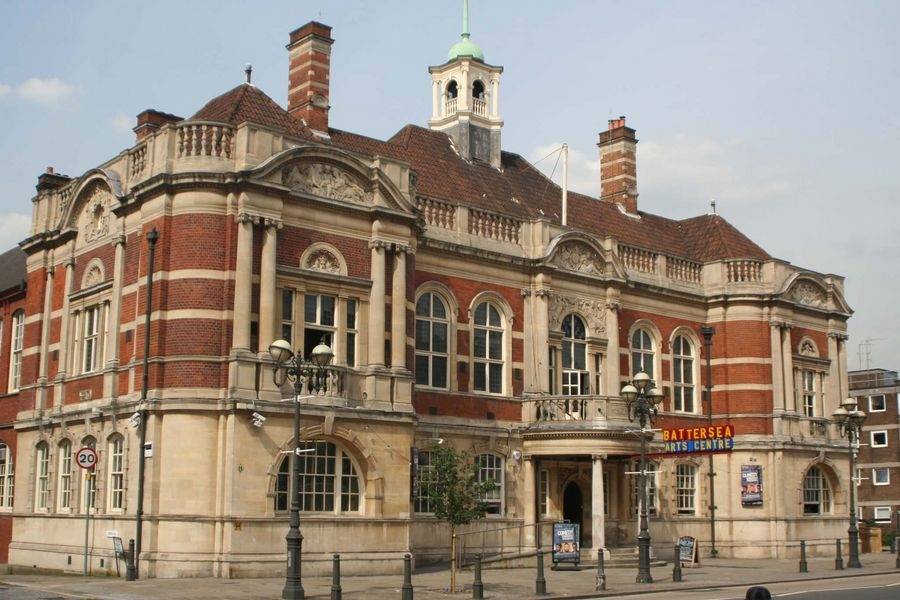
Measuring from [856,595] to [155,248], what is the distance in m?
17.9

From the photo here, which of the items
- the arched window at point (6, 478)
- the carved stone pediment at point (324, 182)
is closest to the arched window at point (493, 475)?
the carved stone pediment at point (324, 182)

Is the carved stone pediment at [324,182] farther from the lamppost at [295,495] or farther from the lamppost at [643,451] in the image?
the lamppost at [643,451]

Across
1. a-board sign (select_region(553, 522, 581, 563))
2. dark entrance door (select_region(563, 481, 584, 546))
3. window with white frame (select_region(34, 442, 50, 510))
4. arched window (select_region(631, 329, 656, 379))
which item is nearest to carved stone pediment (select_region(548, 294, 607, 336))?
arched window (select_region(631, 329, 656, 379))

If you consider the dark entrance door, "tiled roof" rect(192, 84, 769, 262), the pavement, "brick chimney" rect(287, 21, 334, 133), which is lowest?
the pavement

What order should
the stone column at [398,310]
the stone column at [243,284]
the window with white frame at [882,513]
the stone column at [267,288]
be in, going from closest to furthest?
the stone column at [243,284] < the stone column at [267,288] < the stone column at [398,310] < the window with white frame at [882,513]

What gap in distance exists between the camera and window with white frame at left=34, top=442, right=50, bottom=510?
105 ft

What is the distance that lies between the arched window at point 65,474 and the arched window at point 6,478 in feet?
15.9

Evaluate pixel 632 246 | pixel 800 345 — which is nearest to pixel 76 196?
pixel 632 246

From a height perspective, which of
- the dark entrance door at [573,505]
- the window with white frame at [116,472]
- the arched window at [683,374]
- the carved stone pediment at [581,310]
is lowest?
the dark entrance door at [573,505]

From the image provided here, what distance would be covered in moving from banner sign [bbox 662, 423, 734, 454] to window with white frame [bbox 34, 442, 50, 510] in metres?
18.4

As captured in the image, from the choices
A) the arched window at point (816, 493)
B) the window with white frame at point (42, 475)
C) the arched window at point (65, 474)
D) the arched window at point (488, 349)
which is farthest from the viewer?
the arched window at point (816, 493)

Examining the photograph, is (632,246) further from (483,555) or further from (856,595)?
(856,595)

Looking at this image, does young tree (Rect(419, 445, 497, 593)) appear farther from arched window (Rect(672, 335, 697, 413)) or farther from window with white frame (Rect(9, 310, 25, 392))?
window with white frame (Rect(9, 310, 25, 392))

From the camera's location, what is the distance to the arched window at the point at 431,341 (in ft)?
109
